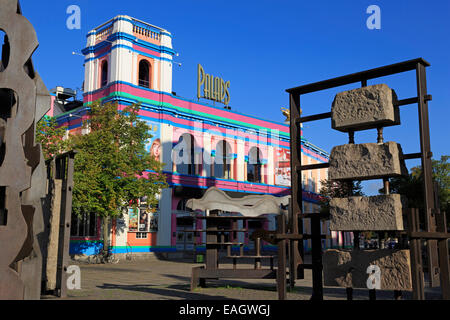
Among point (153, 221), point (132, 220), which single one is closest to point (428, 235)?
point (132, 220)

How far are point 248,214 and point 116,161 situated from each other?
1123cm

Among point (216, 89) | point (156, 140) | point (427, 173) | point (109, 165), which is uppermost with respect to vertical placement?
point (216, 89)

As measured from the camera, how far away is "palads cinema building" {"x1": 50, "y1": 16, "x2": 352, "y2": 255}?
93.2 ft

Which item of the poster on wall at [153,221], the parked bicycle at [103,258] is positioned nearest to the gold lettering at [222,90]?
the poster on wall at [153,221]

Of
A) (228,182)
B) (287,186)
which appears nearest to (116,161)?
(228,182)

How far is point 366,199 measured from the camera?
6.04m

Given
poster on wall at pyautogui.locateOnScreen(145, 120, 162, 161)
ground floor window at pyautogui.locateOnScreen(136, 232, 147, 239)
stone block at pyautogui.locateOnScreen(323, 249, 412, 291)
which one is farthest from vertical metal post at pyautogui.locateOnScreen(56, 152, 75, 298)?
poster on wall at pyautogui.locateOnScreen(145, 120, 162, 161)

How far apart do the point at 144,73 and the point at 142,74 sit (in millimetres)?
164

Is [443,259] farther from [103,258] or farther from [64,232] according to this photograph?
[103,258]

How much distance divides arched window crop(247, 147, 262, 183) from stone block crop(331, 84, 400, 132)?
30.5 metres

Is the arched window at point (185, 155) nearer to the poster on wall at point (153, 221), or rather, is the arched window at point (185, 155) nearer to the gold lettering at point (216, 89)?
the poster on wall at point (153, 221)

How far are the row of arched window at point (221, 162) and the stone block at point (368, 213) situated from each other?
25511 mm

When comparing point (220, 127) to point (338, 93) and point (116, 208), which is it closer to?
point (116, 208)
